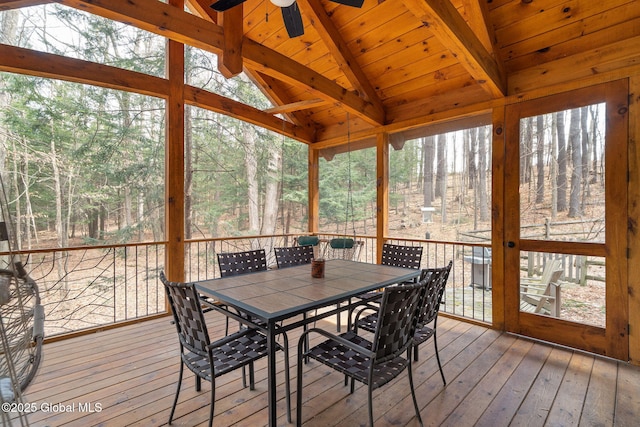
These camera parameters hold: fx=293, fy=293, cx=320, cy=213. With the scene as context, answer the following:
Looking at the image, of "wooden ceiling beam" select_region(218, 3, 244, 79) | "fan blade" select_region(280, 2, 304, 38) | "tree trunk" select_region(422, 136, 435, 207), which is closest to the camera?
"fan blade" select_region(280, 2, 304, 38)

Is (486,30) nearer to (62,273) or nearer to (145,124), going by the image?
(145,124)

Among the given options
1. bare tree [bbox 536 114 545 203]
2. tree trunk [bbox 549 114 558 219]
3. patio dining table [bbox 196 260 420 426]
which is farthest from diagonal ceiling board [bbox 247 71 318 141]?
tree trunk [bbox 549 114 558 219]

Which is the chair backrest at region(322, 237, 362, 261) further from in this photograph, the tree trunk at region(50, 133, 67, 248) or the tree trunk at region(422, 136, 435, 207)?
the tree trunk at region(50, 133, 67, 248)

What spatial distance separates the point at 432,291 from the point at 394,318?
0.61 m

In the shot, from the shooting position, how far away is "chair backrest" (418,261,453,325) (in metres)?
1.96

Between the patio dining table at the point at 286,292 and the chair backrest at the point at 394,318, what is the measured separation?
428 millimetres

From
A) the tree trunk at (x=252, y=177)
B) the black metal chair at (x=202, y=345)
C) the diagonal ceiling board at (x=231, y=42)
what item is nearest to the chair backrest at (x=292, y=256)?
the black metal chair at (x=202, y=345)

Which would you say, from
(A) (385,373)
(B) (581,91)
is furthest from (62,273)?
(B) (581,91)

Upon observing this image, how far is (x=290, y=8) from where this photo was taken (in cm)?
246

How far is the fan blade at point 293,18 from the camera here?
8.07ft

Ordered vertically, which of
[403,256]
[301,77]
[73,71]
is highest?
[301,77]

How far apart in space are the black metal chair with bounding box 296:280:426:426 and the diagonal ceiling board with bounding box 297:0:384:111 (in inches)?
130

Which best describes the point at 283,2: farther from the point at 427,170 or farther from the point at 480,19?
the point at 427,170

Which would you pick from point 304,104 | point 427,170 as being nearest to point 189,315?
point 304,104
